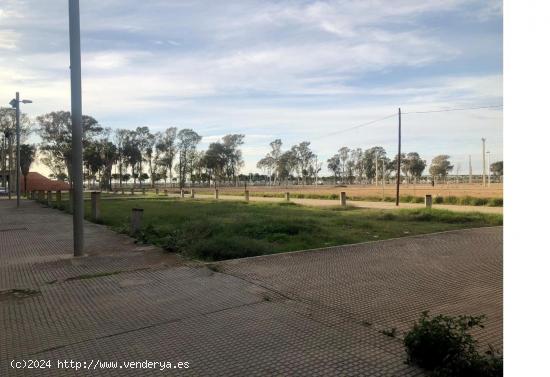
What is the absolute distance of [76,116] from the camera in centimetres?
891

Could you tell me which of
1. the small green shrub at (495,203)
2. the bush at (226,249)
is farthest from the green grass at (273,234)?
the small green shrub at (495,203)

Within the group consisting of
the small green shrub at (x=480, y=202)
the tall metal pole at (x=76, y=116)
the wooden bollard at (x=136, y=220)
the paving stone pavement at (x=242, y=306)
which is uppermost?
the tall metal pole at (x=76, y=116)

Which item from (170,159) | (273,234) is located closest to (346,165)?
(170,159)

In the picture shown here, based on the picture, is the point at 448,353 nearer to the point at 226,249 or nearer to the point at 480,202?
the point at 226,249

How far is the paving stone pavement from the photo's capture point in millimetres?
3688

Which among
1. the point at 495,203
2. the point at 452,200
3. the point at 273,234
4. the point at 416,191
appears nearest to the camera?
the point at 273,234

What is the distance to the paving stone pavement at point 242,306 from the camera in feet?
12.1

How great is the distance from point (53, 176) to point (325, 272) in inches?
2944

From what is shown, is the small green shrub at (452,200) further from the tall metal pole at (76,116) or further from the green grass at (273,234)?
the tall metal pole at (76,116)

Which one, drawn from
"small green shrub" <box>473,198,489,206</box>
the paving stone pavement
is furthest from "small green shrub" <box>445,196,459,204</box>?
the paving stone pavement

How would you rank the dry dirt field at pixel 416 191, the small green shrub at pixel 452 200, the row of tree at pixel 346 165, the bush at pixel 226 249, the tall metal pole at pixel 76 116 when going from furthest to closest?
1. the row of tree at pixel 346 165
2. the dry dirt field at pixel 416 191
3. the small green shrub at pixel 452 200
4. the tall metal pole at pixel 76 116
5. the bush at pixel 226 249

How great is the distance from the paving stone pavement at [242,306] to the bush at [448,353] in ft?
0.47

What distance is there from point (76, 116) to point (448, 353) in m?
8.07
